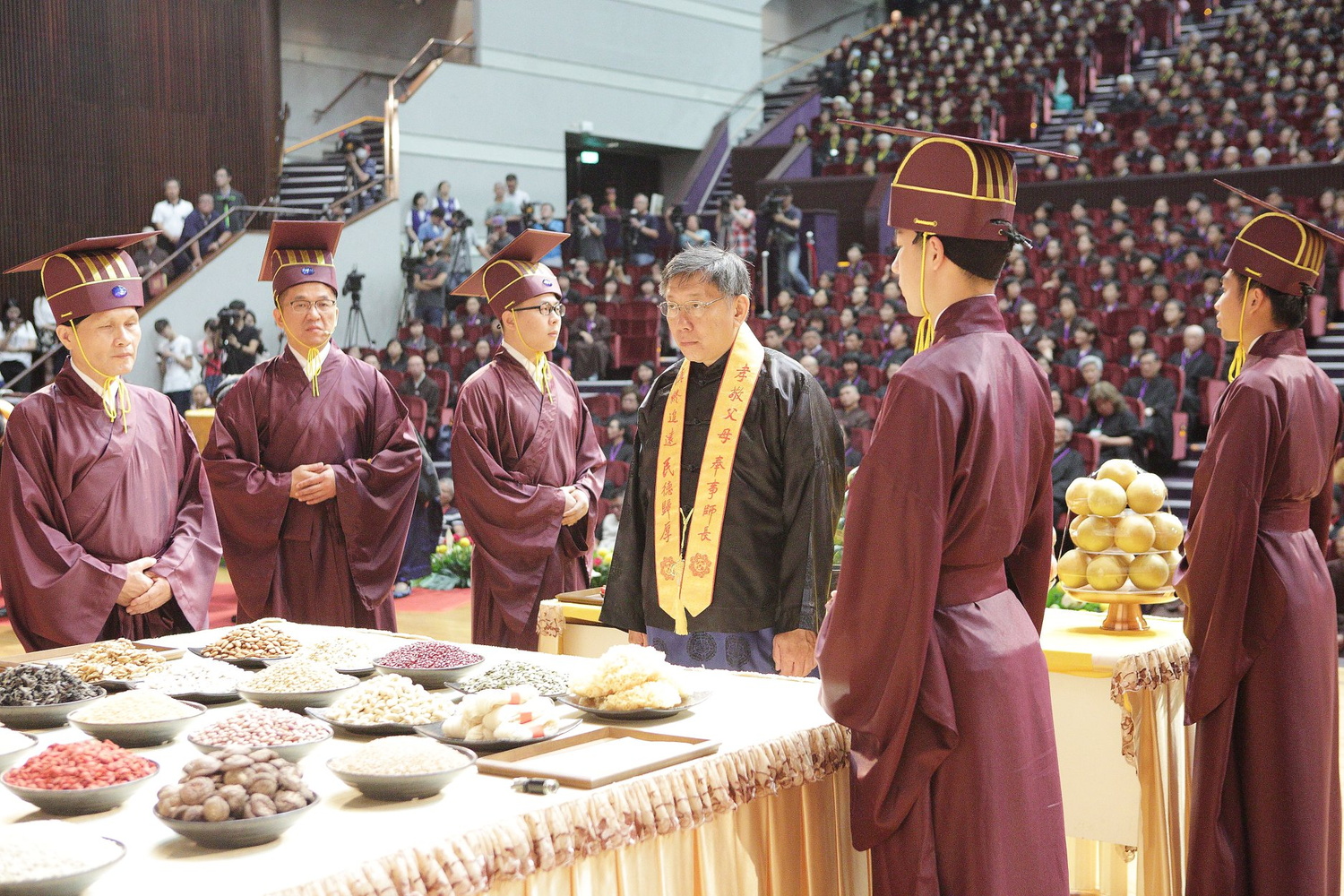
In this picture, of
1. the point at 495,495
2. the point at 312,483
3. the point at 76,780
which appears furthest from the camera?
the point at 495,495

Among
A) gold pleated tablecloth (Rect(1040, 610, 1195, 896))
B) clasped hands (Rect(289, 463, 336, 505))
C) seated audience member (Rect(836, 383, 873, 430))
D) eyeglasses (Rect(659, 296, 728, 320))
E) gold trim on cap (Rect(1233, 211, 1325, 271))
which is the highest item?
gold trim on cap (Rect(1233, 211, 1325, 271))

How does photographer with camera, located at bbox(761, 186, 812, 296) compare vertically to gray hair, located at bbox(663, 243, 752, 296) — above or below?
above

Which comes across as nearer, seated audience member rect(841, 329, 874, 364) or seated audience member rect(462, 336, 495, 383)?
seated audience member rect(841, 329, 874, 364)

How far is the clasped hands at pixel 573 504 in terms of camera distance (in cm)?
400

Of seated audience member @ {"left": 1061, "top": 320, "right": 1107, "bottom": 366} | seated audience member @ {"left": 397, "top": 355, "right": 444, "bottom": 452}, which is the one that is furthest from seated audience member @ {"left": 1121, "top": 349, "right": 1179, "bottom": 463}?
seated audience member @ {"left": 397, "top": 355, "right": 444, "bottom": 452}

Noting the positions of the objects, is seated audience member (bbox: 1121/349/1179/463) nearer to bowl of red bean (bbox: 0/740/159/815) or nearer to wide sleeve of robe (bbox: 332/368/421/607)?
wide sleeve of robe (bbox: 332/368/421/607)

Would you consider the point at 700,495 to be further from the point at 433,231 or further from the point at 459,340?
the point at 433,231

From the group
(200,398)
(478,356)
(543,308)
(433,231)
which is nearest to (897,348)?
(478,356)

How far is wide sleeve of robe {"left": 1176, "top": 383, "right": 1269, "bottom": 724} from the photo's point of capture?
112 inches

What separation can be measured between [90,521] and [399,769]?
186 centimetres

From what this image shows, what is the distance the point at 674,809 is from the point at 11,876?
32.8 inches

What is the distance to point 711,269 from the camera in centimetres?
295

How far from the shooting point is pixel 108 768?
1.66 m

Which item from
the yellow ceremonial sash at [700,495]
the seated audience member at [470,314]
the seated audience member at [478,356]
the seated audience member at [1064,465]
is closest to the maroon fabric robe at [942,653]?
the yellow ceremonial sash at [700,495]
